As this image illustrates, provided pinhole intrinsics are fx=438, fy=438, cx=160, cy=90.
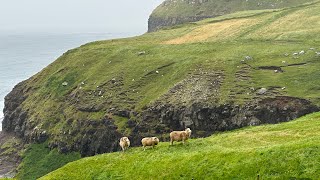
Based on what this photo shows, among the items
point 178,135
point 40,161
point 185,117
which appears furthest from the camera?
point 40,161

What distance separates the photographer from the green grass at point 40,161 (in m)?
82.7

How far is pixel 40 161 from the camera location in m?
87.4

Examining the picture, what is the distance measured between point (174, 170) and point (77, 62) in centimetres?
8235

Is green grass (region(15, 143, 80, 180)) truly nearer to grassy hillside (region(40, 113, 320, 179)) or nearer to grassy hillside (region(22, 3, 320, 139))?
grassy hillside (region(22, 3, 320, 139))

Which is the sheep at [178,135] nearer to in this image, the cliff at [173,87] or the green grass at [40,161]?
the cliff at [173,87]

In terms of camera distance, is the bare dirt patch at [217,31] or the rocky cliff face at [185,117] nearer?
the rocky cliff face at [185,117]

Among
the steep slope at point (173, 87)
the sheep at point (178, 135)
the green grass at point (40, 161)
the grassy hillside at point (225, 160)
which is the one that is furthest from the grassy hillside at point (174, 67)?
the sheep at point (178, 135)

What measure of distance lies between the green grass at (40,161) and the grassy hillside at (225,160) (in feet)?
145

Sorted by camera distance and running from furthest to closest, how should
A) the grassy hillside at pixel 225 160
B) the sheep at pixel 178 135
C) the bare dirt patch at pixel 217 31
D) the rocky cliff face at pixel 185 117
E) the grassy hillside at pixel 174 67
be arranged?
the bare dirt patch at pixel 217 31, the grassy hillside at pixel 174 67, the rocky cliff face at pixel 185 117, the sheep at pixel 178 135, the grassy hillside at pixel 225 160

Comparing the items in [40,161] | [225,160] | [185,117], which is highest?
[225,160]

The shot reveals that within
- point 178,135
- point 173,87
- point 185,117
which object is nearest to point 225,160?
point 178,135

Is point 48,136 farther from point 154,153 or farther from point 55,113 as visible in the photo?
point 154,153

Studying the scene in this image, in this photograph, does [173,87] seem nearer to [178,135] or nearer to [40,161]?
[40,161]

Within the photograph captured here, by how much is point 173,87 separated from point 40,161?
100.0ft
